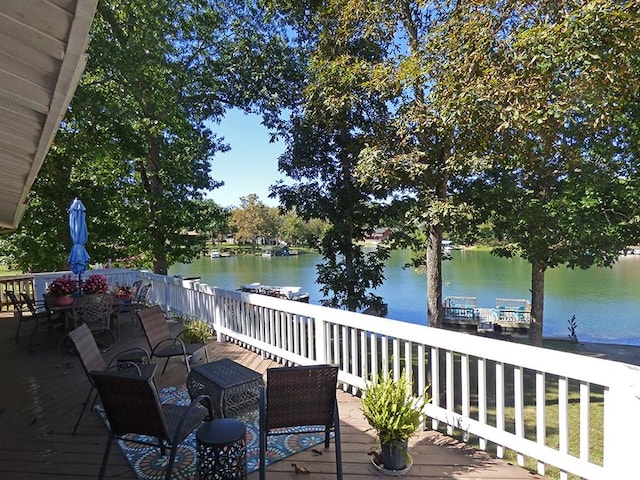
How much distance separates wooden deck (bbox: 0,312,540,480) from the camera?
96.2 inches

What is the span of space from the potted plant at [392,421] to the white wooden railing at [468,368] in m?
0.22

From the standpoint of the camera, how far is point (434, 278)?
7.52 meters

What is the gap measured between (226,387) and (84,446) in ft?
3.84

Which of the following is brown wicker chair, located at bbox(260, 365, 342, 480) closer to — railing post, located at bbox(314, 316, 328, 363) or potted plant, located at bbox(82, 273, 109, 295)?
railing post, located at bbox(314, 316, 328, 363)

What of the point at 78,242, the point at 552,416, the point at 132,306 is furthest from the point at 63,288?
the point at 552,416

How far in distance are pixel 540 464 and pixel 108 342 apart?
221 inches

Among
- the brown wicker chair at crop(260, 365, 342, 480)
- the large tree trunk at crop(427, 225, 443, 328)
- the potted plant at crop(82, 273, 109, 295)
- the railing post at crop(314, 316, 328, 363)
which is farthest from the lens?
the large tree trunk at crop(427, 225, 443, 328)

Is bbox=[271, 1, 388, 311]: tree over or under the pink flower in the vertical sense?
over

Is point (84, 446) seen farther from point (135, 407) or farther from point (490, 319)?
point (490, 319)

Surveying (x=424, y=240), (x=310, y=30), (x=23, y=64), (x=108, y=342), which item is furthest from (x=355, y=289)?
(x=23, y=64)

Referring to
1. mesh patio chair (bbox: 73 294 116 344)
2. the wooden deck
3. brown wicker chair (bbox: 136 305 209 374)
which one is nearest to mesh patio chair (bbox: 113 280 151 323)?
mesh patio chair (bbox: 73 294 116 344)

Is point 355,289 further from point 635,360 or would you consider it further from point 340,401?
point 635,360

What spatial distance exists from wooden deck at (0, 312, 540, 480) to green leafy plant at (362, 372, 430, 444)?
0.28 m

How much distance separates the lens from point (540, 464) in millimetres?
2395
